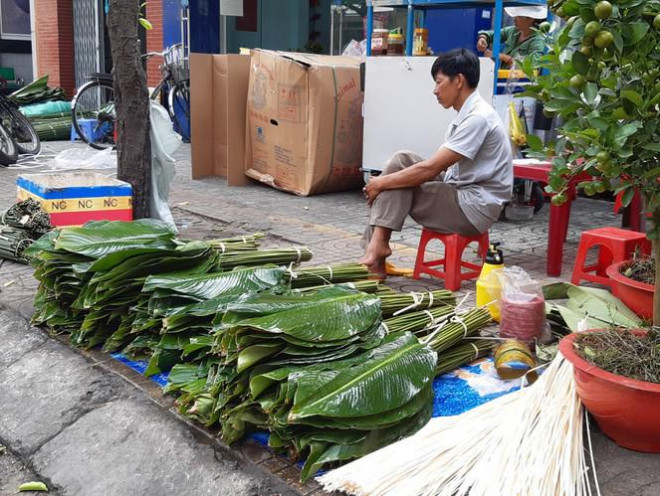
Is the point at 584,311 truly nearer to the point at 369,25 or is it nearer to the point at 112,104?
the point at 369,25

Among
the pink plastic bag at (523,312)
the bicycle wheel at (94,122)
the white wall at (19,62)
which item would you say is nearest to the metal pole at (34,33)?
the white wall at (19,62)

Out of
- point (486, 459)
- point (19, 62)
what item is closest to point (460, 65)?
point (486, 459)

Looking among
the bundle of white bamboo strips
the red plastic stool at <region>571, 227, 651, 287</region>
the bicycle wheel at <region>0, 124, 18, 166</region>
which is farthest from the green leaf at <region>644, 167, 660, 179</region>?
the bicycle wheel at <region>0, 124, 18, 166</region>

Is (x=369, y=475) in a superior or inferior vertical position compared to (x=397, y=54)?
inferior

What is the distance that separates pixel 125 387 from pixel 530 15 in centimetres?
504

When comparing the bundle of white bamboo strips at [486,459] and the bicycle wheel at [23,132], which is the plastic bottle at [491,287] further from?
the bicycle wheel at [23,132]

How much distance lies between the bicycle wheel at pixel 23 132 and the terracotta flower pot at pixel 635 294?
8.53m

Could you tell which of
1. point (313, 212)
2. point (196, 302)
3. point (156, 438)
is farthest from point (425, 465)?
point (313, 212)

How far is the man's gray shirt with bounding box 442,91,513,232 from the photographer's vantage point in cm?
408

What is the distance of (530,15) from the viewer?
6.49m

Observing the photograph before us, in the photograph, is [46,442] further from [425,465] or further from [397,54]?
[397,54]

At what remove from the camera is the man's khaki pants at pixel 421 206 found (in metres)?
4.17

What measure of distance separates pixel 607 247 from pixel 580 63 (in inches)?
85.7

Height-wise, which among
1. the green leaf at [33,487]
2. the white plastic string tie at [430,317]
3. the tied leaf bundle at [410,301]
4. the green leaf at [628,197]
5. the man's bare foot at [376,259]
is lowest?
the green leaf at [33,487]
